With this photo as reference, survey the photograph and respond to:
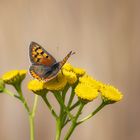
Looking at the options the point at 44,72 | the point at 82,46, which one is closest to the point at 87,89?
the point at 44,72

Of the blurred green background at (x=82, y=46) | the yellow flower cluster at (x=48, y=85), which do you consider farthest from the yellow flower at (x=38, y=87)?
the blurred green background at (x=82, y=46)

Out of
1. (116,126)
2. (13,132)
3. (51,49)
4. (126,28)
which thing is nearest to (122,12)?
(126,28)

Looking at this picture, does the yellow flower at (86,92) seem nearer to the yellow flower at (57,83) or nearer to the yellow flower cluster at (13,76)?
the yellow flower at (57,83)

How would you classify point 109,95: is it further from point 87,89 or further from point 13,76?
point 13,76

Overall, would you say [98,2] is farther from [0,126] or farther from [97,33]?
[0,126]

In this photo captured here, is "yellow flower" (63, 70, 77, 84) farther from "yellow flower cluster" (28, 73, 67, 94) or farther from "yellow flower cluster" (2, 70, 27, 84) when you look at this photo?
"yellow flower cluster" (2, 70, 27, 84)
